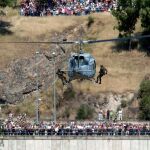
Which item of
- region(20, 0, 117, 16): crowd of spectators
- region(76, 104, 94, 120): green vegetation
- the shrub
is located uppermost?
region(20, 0, 117, 16): crowd of spectators

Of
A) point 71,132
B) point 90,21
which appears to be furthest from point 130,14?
point 71,132

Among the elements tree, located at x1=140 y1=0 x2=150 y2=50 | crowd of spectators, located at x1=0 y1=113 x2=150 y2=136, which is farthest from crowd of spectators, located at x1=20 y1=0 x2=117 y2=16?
crowd of spectators, located at x1=0 y1=113 x2=150 y2=136

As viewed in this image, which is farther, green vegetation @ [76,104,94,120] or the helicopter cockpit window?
green vegetation @ [76,104,94,120]

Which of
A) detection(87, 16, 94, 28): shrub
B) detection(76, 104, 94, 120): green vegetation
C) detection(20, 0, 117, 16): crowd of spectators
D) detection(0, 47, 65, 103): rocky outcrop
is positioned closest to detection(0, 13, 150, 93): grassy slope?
detection(87, 16, 94, 28): shrub

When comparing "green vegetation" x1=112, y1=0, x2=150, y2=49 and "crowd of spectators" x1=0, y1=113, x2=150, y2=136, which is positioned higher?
"green vegetation" x1=112, y1=0, x2=150, y2=49

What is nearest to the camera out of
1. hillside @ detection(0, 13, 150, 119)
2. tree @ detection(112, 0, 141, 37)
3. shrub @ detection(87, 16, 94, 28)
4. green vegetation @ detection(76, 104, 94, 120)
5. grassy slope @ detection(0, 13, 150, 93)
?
green vegetation @ detection(76, 104, 94, 120)

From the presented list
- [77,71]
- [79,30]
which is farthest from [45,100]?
[77,71]

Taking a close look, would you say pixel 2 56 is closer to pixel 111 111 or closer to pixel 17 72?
pixel 17 72

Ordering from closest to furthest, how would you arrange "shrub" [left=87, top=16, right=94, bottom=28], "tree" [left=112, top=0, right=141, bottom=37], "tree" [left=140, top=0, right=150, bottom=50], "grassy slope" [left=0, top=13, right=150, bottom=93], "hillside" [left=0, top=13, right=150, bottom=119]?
"hillside" [left=0, top=13, right=150, bottom=119] → "grassy slope" [left=0, top=13, right=150, bottom=93] → "tree" [left=140, top=0, right=150, bottom=50] → "tree" [left=112, top=0, right=141, bottom=37] → "shrub" [left=87, top=16, right=94, bottom=28]

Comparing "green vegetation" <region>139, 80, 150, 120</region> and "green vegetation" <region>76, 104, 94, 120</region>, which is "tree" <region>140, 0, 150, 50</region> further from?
"green vegetation" <region>76, 104, 94, 120</region>

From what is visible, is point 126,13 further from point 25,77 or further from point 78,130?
point 78,130
